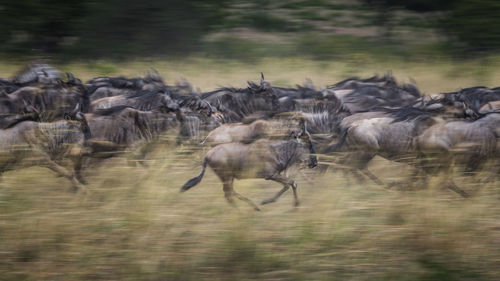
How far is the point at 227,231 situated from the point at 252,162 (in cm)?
81

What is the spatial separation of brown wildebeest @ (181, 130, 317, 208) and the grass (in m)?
0.08

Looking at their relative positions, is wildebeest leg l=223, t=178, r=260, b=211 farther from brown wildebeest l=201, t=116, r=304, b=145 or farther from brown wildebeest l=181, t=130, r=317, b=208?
brown wildebeest l=201, t=116, r=304, b=145

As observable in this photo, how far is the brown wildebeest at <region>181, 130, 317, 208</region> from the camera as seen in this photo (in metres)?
3.74

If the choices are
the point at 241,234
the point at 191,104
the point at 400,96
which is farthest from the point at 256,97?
the point at 241,234

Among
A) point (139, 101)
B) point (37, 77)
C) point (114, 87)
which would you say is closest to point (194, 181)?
point (139, 101)

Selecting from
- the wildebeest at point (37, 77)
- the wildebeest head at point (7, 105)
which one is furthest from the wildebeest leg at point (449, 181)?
the wildebeest at point (37, 77)

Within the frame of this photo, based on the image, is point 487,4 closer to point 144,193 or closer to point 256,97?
point 256,97

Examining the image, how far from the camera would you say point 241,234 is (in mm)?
3021

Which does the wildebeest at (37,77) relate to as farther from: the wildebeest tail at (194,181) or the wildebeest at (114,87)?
the wildebeest tail at (194,181)

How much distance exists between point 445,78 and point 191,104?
587 centimetres

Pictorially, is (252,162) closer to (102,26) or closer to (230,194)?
(230,194)

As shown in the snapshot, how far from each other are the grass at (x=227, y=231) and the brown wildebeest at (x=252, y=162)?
76 mm

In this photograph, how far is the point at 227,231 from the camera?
10.0 feet

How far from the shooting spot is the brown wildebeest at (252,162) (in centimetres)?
374
